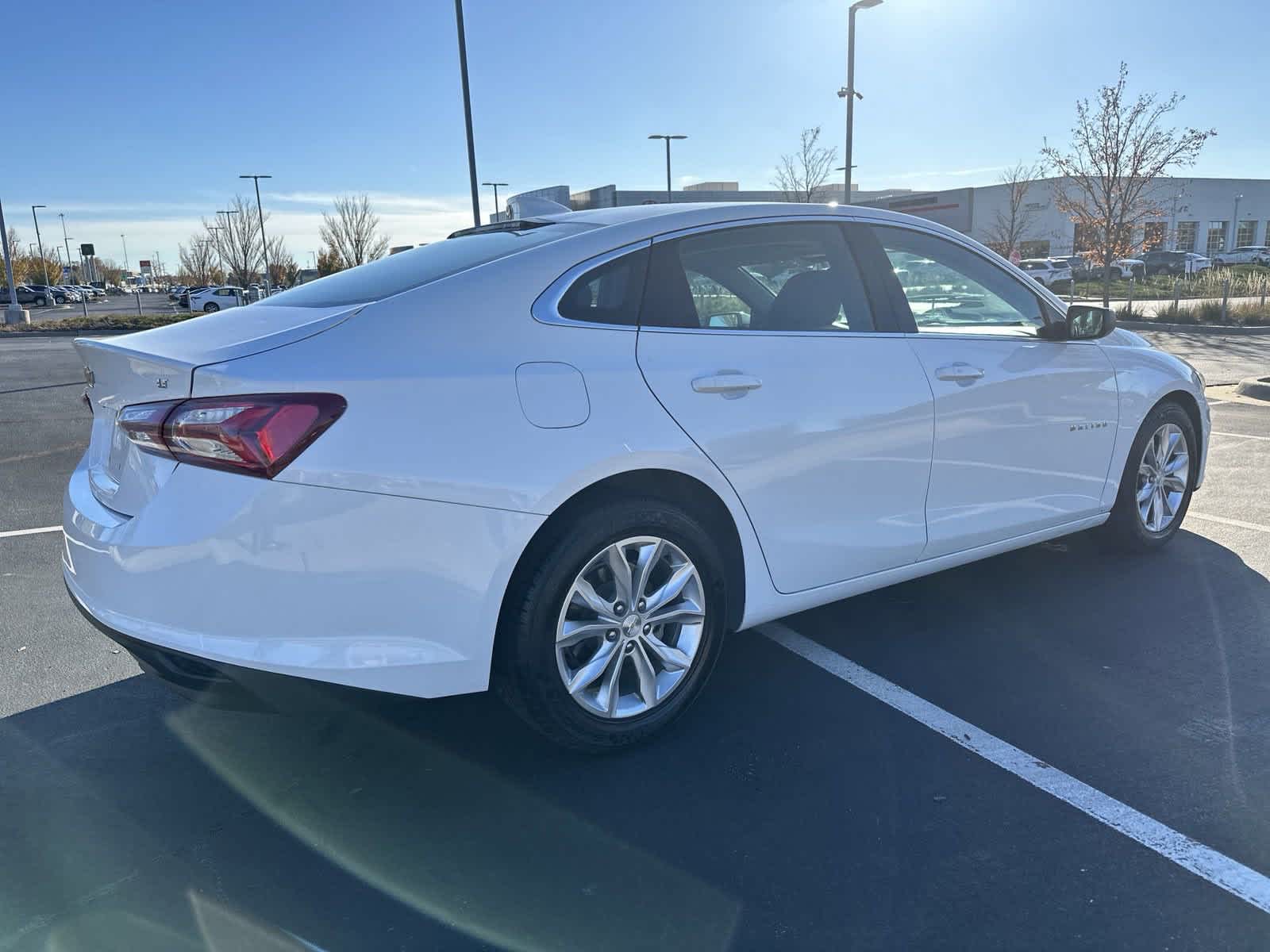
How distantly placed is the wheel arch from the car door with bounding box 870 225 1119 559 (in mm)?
906

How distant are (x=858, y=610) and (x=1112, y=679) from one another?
1.09 m

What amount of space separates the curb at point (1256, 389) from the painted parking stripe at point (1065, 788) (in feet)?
31.0

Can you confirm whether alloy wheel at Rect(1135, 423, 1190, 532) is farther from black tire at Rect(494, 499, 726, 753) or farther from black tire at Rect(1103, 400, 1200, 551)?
black tire at Rect(494, 499, 726, 753)

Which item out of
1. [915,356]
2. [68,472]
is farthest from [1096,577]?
A: [68,472]

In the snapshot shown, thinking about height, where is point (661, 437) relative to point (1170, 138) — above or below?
below

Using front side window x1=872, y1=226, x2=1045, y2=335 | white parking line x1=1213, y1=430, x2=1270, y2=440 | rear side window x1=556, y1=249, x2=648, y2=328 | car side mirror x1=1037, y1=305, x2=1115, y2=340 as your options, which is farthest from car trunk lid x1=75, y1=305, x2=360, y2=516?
white parking line x1=1213, y1=430, x2=1270, y2=440

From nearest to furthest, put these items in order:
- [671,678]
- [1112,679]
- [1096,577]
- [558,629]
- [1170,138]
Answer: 1. [558,629]
2. [671,678]
3. [1112,679]
4. [1096,577]
5. [1170,138]

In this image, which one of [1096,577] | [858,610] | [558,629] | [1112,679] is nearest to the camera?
[558,629]

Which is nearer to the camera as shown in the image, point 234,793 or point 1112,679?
point 234,793

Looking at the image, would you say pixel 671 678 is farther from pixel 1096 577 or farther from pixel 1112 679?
pixel 1096 577

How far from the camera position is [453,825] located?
2701 mm

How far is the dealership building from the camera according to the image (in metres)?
51.6

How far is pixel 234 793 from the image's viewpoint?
2863 millimetres

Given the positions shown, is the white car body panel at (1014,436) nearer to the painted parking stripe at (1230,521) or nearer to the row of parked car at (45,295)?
the painted parking stripe at (1230,521)
